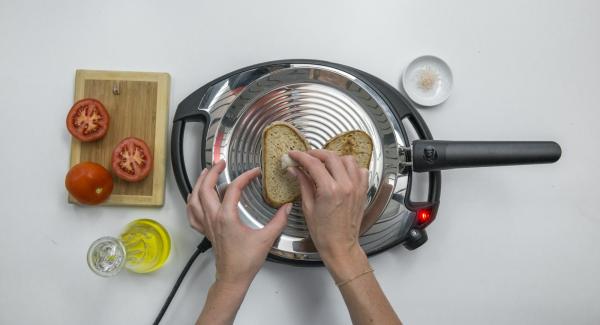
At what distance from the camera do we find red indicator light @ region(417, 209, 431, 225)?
2.27ft

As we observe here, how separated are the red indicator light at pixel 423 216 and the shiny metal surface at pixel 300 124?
2 centimetres

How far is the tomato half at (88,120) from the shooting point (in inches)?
27.8

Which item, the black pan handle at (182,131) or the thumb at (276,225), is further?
the black pan handle at (182,131)

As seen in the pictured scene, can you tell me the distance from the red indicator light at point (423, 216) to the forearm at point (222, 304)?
330 millimetres

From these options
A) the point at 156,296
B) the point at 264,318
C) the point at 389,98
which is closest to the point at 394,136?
the point at 389,98

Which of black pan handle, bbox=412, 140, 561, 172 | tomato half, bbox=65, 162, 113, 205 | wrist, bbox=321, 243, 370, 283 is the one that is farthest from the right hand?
tomato half, bbox=65, 162, 113, 205

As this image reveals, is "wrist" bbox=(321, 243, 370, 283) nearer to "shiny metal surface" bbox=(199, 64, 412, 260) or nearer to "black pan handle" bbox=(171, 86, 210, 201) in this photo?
"shiny metal surface" bbox=(199, 64, 412, 260)

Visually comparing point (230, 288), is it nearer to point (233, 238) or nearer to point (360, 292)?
point (233, 238)

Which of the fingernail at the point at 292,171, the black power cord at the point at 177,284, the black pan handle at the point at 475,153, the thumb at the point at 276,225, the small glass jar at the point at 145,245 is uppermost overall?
the black pan handle at the point at 475,153

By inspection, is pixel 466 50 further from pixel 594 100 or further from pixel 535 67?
pixel 594 100

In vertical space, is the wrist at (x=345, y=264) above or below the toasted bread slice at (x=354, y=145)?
below

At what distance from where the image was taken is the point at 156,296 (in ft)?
2.46

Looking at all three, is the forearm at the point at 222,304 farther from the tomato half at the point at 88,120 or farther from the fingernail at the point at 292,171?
the tomato half at the point at 88,120

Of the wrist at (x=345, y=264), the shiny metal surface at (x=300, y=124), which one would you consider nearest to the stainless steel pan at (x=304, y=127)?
the shiny metal surface at (x=300, y=124)
